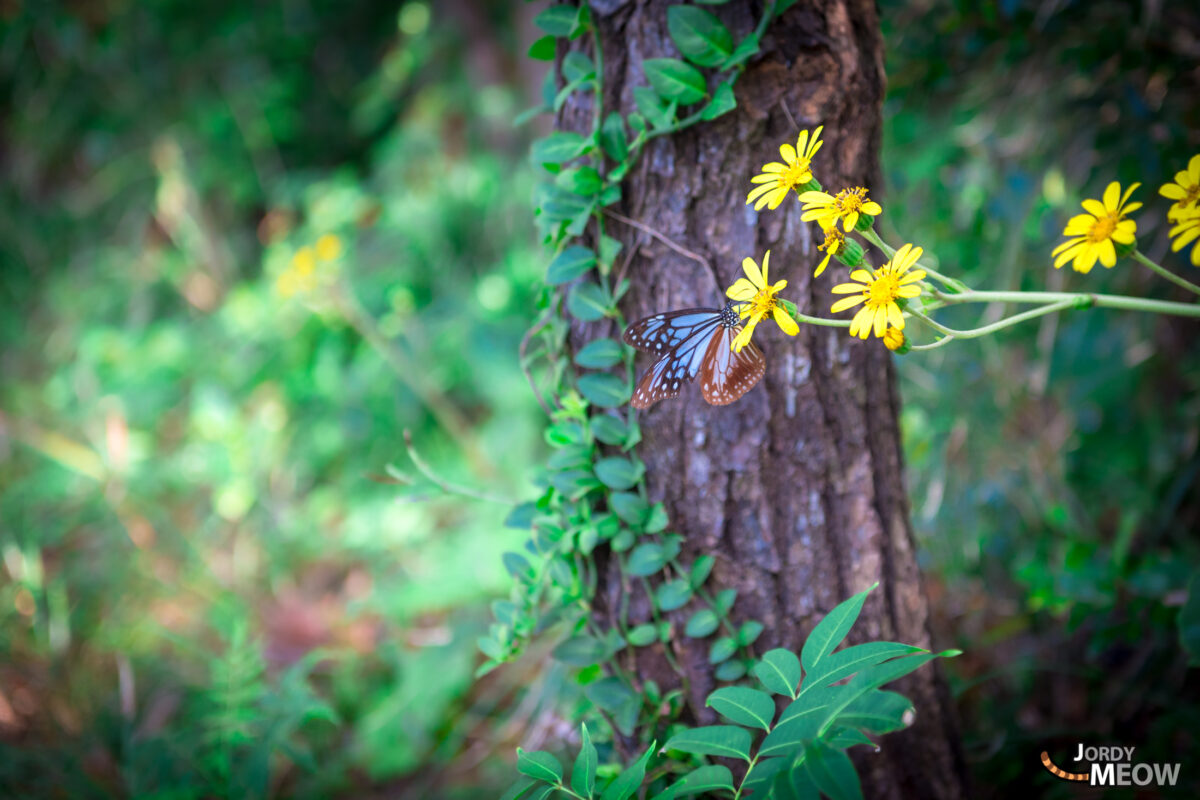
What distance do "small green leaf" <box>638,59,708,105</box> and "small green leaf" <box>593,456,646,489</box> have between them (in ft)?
1.39

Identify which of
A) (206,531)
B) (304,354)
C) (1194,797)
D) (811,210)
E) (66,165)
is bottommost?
(1194,797)

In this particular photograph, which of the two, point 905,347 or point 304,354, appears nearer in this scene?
point 905,347

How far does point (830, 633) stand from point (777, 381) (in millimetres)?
290

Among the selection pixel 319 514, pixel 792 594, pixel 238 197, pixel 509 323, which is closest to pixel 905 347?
pixel 792 594

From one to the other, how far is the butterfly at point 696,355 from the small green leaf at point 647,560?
24 cm

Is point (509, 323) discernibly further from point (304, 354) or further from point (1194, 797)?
point (1194, 797)

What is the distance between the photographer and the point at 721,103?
2.33 feet

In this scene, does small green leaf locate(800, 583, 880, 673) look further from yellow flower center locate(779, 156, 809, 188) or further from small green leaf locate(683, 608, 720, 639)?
yellow flower center locate(779, 156, 809, 188)

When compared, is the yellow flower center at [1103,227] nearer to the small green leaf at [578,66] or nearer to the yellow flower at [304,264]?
the small green leaf at [578,66]

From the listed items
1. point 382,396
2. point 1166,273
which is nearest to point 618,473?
point 1166,273

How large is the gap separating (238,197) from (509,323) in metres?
1.82

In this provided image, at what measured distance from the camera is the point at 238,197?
3107 mm

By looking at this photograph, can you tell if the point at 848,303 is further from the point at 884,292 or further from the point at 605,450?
the point at 605,450

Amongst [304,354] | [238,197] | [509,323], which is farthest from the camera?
[238,197]
